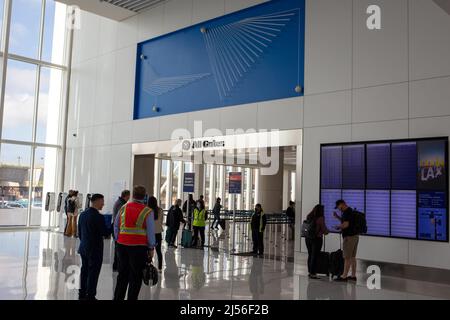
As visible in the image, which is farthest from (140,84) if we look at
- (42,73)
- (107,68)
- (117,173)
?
(42,73)

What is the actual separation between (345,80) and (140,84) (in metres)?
8.18

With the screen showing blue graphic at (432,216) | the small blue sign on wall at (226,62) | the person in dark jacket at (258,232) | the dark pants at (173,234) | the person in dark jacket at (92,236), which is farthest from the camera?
the dark pants at (173,234)

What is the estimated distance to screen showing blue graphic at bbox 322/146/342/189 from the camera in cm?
981

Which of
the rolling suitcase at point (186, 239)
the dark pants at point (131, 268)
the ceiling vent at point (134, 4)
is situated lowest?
the rolling suitcase at point (186, 239)

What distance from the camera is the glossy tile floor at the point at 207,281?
272 inches

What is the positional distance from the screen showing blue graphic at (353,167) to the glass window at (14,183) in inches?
564

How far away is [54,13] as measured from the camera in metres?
20.1

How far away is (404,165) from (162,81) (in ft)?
28.3

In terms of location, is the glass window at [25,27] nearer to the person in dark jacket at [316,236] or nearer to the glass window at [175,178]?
the glass window at [175,178]

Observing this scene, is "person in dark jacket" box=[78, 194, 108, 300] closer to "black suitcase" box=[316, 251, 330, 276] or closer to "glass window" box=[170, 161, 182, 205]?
"black suitcase" box=[316, 251, 330, 276]

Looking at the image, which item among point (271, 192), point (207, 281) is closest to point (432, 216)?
point (207, 281)

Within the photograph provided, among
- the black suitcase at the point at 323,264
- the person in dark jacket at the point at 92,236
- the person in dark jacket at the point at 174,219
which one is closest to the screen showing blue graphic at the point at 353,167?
the black suitcase at the point at 323,264

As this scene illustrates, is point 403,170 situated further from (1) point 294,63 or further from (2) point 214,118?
(2) point 214,118

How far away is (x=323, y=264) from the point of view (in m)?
8.91
